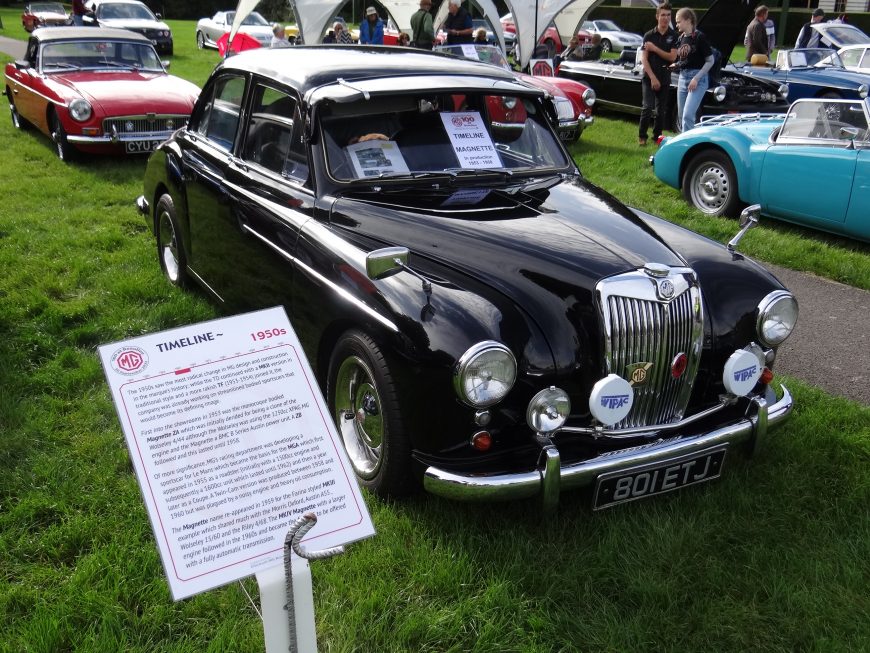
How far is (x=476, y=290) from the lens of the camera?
3086 millimetres

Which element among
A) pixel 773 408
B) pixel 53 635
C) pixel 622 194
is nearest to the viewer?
pixel 53 635

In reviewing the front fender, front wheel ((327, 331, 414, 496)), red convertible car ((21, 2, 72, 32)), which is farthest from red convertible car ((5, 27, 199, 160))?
red convertible car ((21, 2, 72, 32))

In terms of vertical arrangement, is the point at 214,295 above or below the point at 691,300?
below

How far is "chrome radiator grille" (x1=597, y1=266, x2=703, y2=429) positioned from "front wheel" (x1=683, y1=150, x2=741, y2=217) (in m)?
4.88

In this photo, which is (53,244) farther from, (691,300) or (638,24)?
(638,24)

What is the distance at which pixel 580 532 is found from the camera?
3.15 m

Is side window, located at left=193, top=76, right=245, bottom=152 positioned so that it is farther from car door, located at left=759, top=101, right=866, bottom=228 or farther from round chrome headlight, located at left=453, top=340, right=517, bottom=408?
car door, located at left=759, top=101, right=866, bottom=228

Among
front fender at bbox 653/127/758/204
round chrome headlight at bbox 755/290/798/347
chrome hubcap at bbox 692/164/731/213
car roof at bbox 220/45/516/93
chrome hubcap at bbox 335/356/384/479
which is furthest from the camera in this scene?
chrome hubcap at bbox 692/164/731/213

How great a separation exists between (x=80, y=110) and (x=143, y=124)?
0.65 m

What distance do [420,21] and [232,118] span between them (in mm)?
10059

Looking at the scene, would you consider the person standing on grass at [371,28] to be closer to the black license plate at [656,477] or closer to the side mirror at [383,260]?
the side mirror at [383,260]

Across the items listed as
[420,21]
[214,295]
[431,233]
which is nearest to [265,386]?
[431,233]

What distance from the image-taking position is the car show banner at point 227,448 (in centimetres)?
184

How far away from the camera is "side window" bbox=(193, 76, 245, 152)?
4664 mm
